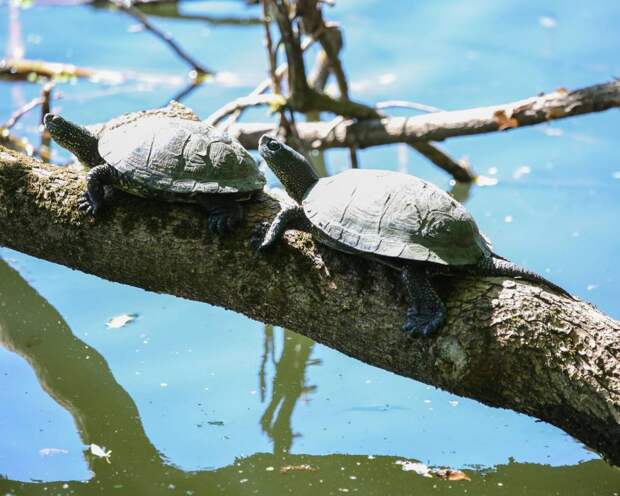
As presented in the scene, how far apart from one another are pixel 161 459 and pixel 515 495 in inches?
59.0

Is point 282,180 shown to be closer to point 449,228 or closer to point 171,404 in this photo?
point 449,228

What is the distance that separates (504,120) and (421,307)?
2.89m

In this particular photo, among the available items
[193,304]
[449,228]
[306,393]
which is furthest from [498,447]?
[193,304]

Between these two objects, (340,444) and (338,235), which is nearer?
(338,235)

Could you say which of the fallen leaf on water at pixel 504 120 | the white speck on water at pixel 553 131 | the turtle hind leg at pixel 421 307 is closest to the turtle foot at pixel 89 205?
the turtle hind leg at pixel 421 307

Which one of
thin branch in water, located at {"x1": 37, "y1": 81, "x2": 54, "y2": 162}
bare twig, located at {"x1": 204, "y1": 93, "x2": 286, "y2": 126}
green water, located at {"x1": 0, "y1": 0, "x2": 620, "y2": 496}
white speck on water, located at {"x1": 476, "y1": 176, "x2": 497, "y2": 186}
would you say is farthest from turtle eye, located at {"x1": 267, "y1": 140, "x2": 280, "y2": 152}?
white speck on water, located at {"x1": 476, "y1": 176, "x2": 497, "y2": 186}

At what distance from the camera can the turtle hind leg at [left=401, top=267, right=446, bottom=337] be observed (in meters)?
3.15

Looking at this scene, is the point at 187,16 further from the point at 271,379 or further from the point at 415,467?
the point at 415,467

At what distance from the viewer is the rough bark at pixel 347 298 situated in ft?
10.2

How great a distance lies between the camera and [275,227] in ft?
11.2

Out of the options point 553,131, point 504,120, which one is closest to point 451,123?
point 504,120

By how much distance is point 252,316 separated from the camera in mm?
3621

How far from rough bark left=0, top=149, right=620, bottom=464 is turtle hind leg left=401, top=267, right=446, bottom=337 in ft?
0.15

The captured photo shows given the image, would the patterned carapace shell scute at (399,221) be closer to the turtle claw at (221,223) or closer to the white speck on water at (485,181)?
the turtle claw at (221,223)
